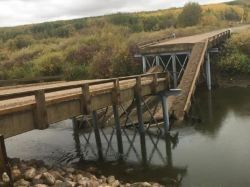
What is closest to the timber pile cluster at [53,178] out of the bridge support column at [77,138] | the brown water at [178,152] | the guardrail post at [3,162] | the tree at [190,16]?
the guardrail post at [3,162]

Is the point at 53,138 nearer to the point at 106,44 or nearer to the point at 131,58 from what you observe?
the point at 131,58

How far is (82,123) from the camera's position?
22500 mm

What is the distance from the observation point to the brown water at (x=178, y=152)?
1470cm

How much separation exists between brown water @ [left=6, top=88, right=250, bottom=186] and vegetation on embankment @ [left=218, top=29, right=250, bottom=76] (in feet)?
29.6

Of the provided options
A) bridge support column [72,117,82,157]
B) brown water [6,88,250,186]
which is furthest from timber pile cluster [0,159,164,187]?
bridge support column [72,117,82,157]

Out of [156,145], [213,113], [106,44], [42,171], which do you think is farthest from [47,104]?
[106,44]

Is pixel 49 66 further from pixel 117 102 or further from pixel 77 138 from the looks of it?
pixel 117 102

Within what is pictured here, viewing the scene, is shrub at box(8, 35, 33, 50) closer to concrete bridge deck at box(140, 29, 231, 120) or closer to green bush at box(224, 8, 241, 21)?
concrete bridge deck at box(140, 29, 231, 120)

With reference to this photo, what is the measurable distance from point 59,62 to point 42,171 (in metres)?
30.6

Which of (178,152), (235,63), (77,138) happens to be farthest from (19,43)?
(178,152)

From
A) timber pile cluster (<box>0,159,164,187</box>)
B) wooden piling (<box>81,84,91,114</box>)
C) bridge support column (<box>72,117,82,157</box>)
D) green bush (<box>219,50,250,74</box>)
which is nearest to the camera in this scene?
timber pile cluster (<box>0,159,164,187</box>)

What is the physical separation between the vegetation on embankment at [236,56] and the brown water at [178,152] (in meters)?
9.03

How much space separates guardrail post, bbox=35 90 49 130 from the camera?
1158cm

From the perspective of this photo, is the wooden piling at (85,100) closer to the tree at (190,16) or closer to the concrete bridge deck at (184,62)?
the concrete bridge deck at (184,62)
